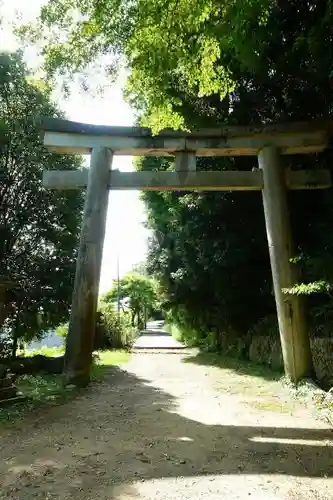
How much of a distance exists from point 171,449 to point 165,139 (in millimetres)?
5883

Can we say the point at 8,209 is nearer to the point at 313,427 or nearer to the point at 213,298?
the point at 213,298

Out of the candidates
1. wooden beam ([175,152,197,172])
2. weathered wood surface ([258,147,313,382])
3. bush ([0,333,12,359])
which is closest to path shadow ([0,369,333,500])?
weathered wood surface ([258,147,313,382])

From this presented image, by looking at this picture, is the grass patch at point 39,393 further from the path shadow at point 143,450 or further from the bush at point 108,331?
the bush at point 108,331

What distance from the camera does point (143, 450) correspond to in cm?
423

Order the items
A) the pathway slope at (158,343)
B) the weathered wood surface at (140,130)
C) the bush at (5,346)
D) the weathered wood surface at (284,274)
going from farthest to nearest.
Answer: the pathway slope at (158,343) < the bush at (5,346) < the weathered wood surface at (140,130) < the weathered wood surface at (284,274)

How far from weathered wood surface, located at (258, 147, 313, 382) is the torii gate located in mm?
17

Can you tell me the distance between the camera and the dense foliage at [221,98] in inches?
152

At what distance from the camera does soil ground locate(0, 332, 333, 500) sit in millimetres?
3252

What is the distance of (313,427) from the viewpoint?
5121 mm

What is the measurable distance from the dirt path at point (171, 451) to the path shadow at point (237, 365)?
6.94ft

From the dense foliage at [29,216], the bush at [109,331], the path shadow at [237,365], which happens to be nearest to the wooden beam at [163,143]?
the dense foliage at [29,216]

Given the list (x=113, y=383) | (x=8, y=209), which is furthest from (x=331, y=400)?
(x=8, y=209)

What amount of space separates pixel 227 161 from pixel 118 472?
8.49m

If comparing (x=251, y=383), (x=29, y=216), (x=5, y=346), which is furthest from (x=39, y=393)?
(x=29, y=216)
